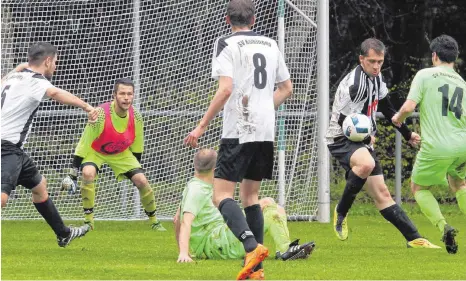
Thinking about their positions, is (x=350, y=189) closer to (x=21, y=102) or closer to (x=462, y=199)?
(x=462, y=199)

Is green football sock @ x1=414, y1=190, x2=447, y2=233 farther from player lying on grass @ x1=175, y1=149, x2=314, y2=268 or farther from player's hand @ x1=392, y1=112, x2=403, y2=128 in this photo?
player lying on grass @ x1=175, y1=149, x2=314, y2=268

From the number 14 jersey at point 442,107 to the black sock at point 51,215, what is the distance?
3.01 m

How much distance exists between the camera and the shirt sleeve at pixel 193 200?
857 centimetres

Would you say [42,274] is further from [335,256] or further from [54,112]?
[54,112]

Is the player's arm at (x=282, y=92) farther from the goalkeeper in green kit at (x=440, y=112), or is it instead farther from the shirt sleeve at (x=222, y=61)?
the goalkeeper in green kit at (x=440, y=112)

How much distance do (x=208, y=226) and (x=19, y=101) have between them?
1.72 metres

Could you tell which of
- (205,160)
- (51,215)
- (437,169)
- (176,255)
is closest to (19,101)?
(51,215)

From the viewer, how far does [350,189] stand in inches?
396

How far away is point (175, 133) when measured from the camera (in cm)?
1405

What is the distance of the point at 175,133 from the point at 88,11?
1.80 m

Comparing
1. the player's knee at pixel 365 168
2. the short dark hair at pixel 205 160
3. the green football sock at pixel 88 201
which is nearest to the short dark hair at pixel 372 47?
the player's knee at pixel 365 168

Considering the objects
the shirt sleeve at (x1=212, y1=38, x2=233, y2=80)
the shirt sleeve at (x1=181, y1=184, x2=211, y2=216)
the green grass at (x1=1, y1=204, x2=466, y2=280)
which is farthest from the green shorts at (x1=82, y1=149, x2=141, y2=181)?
the shirt sleeve at (x1=212, y1=38, x2=233, y2=80)

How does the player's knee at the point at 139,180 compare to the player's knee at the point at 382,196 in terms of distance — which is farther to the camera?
the player's knee at the point at 139,180

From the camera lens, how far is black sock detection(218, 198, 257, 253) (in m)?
7.38
